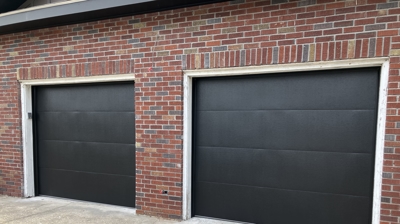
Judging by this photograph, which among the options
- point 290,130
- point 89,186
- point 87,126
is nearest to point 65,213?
point 89,186

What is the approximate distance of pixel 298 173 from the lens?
3.37 metres

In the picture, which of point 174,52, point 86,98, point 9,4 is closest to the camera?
point 174,52

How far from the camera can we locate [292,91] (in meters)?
3.35

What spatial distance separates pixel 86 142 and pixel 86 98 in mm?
746

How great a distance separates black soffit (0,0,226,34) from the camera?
3551 mm

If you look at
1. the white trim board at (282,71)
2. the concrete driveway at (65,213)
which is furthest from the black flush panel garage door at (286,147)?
the concrete driveway at (65,213)

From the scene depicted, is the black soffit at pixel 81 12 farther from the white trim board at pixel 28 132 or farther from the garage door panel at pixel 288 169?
the garage door panel at pixel 288 169

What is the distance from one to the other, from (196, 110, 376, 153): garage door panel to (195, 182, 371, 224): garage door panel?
591 millimetres

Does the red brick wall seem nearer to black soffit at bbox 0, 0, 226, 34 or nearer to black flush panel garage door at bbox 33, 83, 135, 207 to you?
black soffit at bbox 0, 0, 226, 34

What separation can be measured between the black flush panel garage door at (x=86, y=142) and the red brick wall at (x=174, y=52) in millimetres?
336

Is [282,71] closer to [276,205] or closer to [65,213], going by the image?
[276,205]

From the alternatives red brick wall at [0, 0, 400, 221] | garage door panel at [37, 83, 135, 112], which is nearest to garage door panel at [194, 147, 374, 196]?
red brick wall at [0, 0, 400, 221]

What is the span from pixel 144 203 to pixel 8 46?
12.3 feet

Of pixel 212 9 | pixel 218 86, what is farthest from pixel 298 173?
pixel 212 9
